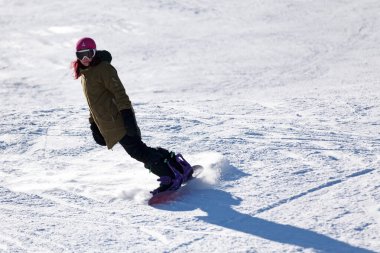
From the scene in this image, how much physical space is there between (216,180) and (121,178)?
3.39ft

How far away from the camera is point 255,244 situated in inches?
203

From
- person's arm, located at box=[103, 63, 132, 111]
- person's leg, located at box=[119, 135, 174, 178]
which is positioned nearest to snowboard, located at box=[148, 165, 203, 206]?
person's leg, located at box=[119, 135, 174, 178]

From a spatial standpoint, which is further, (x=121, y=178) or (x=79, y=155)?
(x=79, y=155)

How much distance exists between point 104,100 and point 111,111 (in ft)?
0.37

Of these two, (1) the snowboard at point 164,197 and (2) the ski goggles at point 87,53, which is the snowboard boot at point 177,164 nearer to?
(1) the snowboard at point 164,197

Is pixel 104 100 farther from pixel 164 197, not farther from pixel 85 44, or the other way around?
pixel 164 197

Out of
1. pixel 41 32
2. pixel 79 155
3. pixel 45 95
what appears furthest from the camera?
pixel 41 32

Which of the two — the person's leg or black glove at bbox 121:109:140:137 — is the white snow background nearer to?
the person's leg

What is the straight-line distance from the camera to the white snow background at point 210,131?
5.54 meters

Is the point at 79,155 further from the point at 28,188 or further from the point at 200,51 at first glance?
the point at 200,51

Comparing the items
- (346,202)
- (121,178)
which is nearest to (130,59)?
(121,178)

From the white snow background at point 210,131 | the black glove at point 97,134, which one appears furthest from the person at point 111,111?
the white snow background at point 210,131

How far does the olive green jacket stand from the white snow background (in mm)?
697

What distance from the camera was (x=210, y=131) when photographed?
345 inches
